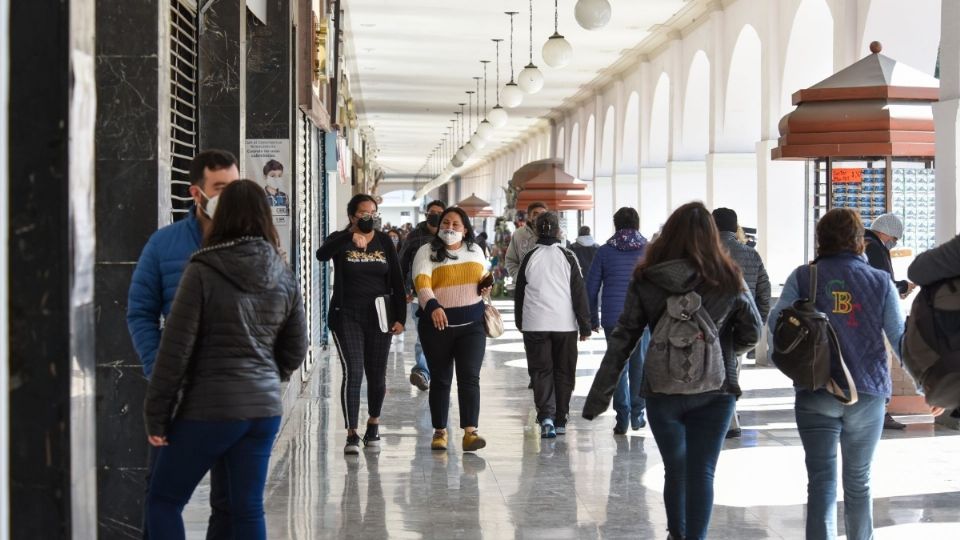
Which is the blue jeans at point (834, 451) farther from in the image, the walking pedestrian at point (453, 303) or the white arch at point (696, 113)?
the white arch at point (696, 113)

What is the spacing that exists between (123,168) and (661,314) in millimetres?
2280

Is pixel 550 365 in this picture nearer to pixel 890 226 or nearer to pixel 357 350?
pixel 357 350

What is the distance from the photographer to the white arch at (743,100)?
59.0 feet

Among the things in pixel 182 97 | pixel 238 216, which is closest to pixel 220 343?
pixel 238 216

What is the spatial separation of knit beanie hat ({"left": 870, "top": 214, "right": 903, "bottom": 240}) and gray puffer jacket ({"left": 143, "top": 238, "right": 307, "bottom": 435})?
5209mm

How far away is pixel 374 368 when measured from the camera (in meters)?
8.47

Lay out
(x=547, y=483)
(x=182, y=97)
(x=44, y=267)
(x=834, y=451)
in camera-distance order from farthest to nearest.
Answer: (x=182, y=97) → (x=547, y=483) → (x=834, y=451) → (x=44, y=267)

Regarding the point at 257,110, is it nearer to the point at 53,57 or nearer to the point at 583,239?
the point at 583,239

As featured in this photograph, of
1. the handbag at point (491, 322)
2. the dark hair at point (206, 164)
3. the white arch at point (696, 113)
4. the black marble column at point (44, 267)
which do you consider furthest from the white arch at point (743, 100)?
the black marble column at point (44, 267)

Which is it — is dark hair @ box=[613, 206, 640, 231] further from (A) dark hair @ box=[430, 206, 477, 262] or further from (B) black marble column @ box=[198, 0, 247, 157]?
(B) black marble column @ box=[198, 0, 247, 157]

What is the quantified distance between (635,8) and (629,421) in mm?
10606

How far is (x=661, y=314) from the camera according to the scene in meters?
5.24

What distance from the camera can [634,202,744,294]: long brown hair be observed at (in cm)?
516

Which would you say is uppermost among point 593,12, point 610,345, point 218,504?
point 593,12
